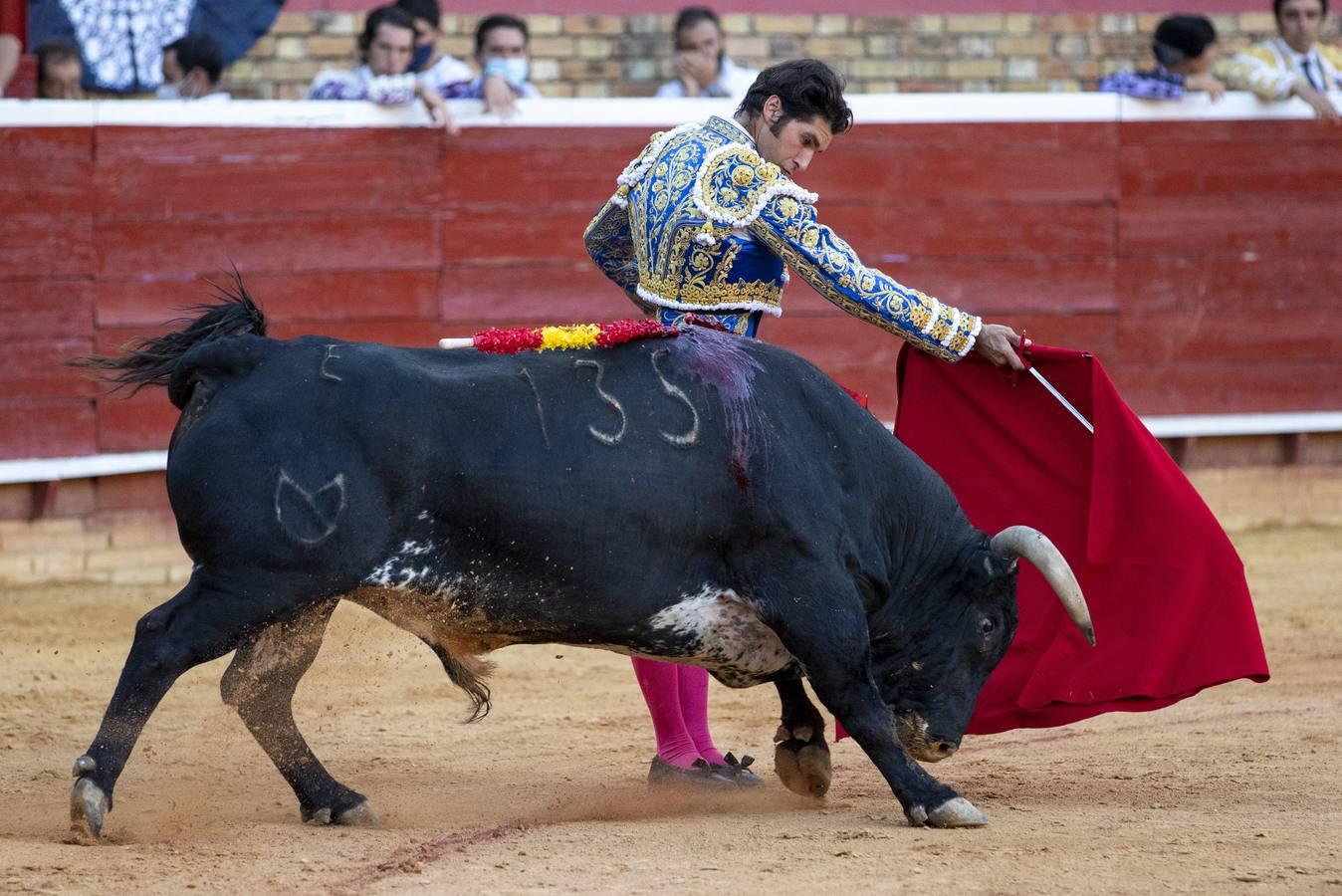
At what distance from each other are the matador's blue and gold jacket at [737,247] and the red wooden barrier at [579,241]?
259cm

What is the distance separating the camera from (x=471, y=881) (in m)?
2.85

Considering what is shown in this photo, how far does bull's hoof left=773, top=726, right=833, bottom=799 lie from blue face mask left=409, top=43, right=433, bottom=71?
164 inches

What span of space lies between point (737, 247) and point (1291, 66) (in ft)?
15.9

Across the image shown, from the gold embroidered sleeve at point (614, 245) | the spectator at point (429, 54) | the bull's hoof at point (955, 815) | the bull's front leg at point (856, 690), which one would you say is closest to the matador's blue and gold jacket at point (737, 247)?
the gold embroidered sleeve at point (614, 245)

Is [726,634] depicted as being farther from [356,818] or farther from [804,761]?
[356,818]

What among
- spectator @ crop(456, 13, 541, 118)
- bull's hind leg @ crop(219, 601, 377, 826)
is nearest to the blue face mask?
spectator @ crop(456, 13, 541, 118)

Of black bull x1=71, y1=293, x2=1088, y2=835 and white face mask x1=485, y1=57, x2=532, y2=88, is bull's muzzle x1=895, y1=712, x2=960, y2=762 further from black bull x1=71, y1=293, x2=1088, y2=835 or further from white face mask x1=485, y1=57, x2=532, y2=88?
white face mask x1=485, y1=57, x2=532, y2=88

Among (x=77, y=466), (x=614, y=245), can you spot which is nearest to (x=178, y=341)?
(x=614, y=245)

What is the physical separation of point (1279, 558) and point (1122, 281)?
1340 mm

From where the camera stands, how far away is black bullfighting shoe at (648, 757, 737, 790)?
3713mm

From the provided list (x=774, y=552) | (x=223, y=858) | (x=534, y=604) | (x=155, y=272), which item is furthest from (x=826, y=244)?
(x=155, y=272)

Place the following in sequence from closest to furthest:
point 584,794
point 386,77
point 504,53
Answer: point 584,794 < point 386,77 < point 504,53

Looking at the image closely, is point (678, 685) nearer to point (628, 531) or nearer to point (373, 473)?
point (628, 531)

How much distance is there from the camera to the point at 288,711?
340cm
